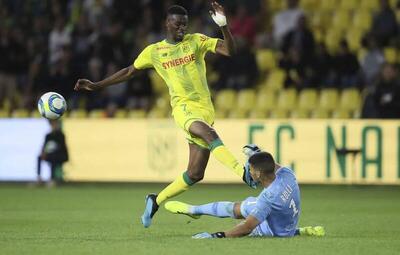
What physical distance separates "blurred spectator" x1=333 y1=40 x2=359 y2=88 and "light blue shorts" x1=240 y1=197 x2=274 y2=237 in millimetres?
9275

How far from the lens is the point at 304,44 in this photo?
19.2 meters

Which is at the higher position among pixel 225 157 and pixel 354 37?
pixel 354 37

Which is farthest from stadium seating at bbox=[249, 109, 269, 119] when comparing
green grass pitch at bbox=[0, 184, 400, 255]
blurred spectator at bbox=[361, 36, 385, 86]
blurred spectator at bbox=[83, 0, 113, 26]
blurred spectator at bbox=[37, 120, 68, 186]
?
blurred spectator at bbox=[83, 0, 113, 26]

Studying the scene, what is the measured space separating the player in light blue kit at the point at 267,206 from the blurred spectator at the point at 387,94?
853cm

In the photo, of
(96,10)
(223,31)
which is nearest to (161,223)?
(223,31)

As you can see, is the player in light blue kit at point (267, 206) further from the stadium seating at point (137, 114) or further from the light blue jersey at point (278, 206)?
the stadium seating at point (137, 114)

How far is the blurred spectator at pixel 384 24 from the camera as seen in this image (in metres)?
19.1

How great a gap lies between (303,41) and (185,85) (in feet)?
28.8

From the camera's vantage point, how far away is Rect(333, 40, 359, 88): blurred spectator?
18.6 metres

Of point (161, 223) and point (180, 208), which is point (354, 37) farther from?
point (180, 208)

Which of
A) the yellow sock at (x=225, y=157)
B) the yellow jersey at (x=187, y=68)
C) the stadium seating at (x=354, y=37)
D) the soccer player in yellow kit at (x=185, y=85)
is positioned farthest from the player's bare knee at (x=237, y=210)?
the stadium seating at (x=354, y=37)

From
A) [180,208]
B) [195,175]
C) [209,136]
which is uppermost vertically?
[209,136]

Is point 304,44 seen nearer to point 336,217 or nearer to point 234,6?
point 234,6

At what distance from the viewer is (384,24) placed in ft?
63.0
